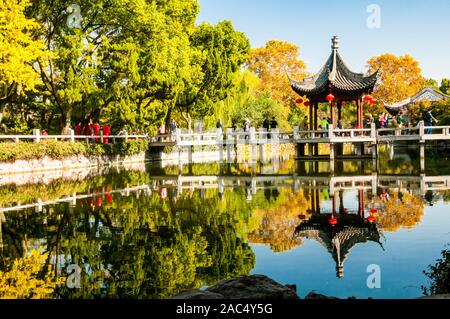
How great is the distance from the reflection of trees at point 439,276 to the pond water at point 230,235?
0.10 m

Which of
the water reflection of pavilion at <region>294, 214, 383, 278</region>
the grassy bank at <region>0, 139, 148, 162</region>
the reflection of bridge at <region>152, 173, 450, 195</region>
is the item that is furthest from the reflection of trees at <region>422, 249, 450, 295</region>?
the grassy bank at <region>0, 139, 148, 162</region>

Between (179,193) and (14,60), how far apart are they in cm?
826

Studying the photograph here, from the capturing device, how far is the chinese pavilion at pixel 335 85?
23.4 metres

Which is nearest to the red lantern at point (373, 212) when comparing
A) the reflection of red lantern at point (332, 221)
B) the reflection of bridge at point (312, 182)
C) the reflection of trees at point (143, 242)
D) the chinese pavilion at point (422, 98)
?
the reflection of red lantern at point (332, 221)

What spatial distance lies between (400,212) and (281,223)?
2.39 meters

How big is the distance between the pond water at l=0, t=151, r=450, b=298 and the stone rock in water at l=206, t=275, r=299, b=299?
96 cm

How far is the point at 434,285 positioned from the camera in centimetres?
525

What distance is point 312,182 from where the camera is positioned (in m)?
15.3

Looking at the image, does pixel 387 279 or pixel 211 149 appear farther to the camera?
pixel 211 149

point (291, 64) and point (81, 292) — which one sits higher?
point (291, 64)

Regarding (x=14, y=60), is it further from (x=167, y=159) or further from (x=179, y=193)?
(x=167, y=159)

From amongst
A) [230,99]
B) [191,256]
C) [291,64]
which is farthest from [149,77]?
[291,64]

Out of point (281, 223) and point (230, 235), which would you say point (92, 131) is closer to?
point (281, 223)

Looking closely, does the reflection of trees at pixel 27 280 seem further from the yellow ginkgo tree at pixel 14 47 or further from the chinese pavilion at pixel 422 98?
the chinese pavilion at pixel 422 98
